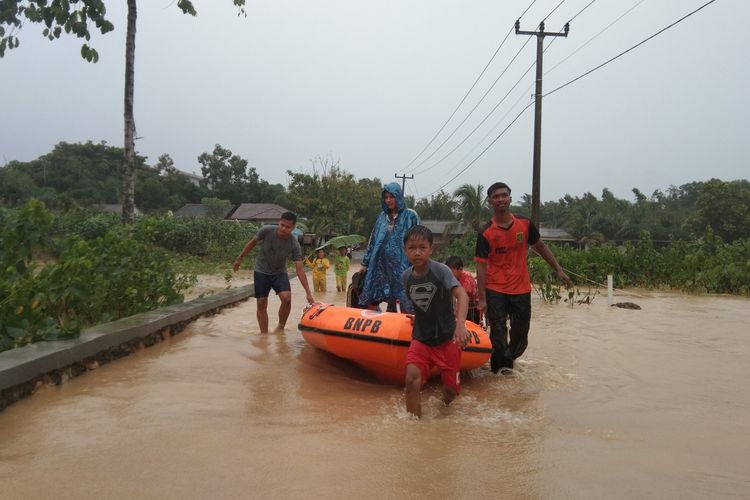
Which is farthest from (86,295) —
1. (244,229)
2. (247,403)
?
(244,229)

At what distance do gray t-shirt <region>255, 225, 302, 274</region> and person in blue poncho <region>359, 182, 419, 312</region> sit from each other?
1210 mm

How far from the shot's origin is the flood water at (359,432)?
9.55 ft

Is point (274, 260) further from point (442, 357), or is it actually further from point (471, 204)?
point (471, 204)

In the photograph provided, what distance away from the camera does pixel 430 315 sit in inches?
166

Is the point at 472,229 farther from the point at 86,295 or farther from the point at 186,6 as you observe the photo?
the point at 86,295

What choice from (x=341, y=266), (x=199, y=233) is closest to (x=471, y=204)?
(x=199, y=233)

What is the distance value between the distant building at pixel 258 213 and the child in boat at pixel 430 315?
44487 mm

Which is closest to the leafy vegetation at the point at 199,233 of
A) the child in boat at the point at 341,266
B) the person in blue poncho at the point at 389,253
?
the person in blue poncho at the point at 389,253

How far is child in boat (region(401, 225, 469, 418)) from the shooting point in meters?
4.16

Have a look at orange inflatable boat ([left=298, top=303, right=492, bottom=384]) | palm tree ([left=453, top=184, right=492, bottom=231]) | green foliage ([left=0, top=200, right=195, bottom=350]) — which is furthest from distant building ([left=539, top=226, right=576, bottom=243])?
orange inflatable boat ([left=298, top=303, right=492, bottom=384])

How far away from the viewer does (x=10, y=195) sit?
34.2 meters

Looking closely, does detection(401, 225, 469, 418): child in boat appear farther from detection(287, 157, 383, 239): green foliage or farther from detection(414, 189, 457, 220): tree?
detection(414, 189, 457, 220): tree

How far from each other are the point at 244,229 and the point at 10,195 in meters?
15.7

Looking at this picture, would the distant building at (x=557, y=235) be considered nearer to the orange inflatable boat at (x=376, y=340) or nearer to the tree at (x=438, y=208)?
the tree at (x=438, y=208)
